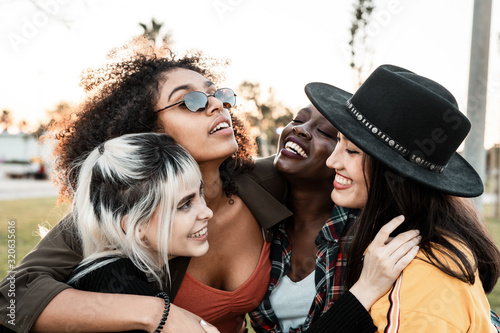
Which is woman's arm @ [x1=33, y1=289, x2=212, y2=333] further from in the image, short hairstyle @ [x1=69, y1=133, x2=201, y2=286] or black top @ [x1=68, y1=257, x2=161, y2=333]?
short hairstyle @ [x1=69, y1=133, x2=201, y2=286]

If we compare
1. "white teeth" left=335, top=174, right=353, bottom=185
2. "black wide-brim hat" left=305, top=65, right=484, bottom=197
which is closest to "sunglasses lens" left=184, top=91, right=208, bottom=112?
"black wide-brim hat" left=305, top=65, right=484, bottom=197

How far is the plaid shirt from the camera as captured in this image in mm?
2820

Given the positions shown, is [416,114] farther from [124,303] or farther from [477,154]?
[477,154]

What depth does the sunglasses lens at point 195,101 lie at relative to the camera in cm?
301

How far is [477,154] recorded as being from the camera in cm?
416

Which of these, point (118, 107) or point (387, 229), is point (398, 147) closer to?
point (387, 229)

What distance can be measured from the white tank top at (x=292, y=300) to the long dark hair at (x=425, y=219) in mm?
631

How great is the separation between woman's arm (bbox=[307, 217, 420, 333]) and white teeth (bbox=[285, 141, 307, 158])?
1019 millimetres

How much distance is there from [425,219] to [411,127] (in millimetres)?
516

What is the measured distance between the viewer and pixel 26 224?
11.6 meters

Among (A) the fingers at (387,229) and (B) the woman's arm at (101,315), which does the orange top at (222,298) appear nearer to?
(B) the woman's arm at (101,315)

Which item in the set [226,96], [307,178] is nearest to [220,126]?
[226,96]

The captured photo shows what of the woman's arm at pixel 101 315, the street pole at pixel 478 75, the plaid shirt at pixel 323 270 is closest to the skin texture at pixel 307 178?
the plaid shirt at pixel 323 270

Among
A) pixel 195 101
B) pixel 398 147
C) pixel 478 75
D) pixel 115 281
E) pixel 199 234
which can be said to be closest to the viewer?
pixel 398 147
